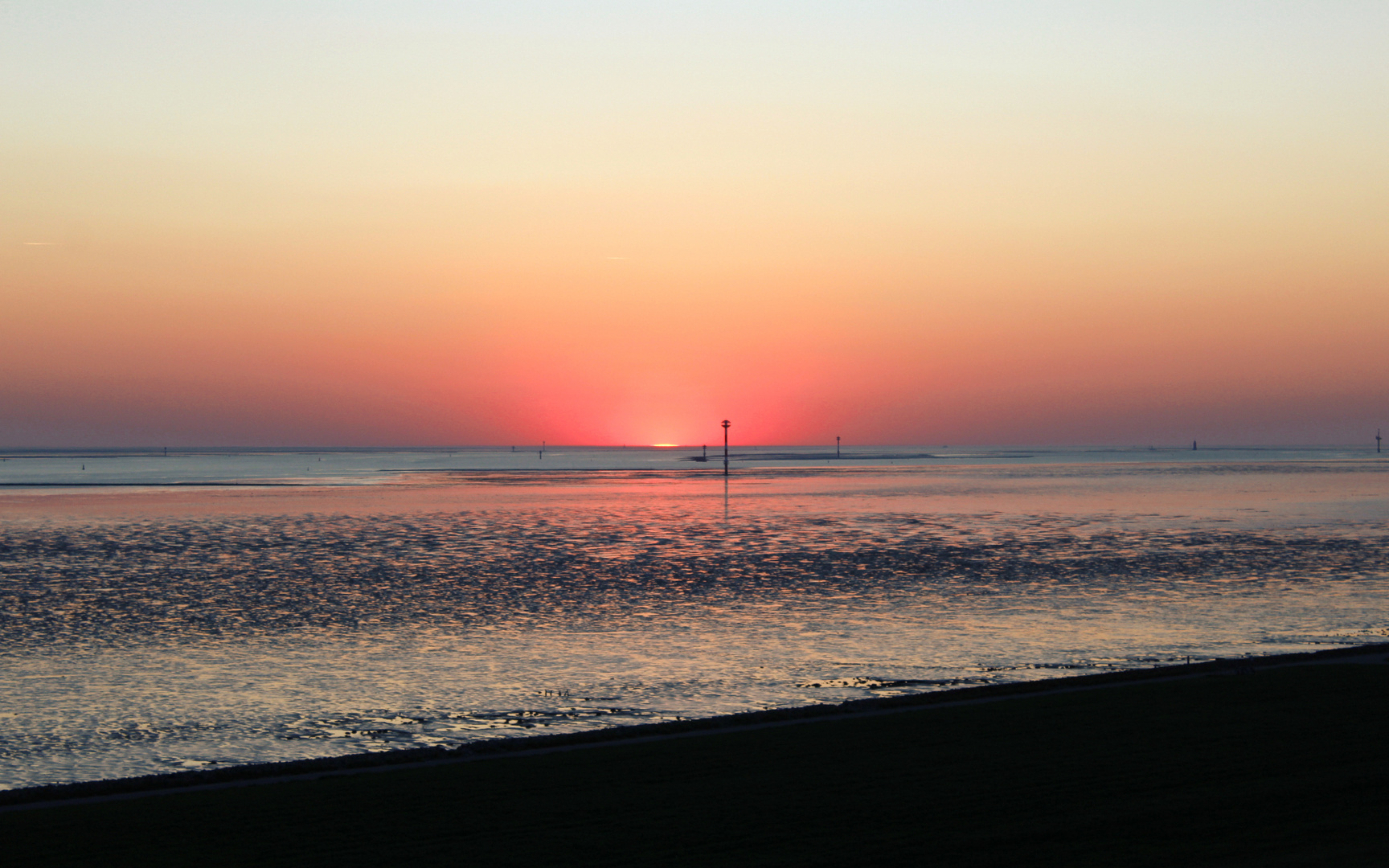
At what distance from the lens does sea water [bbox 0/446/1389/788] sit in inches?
561

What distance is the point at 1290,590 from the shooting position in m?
25.3

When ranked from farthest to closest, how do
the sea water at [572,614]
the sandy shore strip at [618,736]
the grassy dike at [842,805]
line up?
the sea water at [572,614] < the sandy shore strip at [618,736] < the grassy dike at [842,805]

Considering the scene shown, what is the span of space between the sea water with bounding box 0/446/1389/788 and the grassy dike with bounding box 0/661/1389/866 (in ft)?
8.61

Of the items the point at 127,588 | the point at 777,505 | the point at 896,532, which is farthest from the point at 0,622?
the point at 777,505

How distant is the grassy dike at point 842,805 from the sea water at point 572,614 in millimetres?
2626

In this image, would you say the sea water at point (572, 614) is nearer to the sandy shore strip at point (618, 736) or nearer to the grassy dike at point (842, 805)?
the sandy shore strip at point (618, 736)

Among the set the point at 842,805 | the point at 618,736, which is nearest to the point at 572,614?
the point at 618,736

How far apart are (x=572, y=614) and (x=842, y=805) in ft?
45.7

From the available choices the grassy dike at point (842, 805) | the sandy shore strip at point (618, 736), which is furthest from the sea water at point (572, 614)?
the grassy dike at point (842, 805)

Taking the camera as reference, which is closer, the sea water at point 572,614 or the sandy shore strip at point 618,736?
the sandy shore strip at point 618,736

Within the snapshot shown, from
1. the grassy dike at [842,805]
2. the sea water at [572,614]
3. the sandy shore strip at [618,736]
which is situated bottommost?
the sea water at [572,614]

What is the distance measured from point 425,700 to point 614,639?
17.4ft

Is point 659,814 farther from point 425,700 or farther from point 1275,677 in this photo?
point 1275,677

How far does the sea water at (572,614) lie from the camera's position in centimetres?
1424
